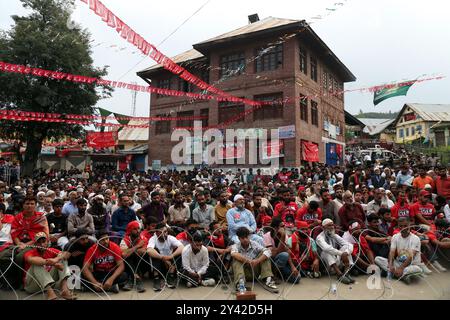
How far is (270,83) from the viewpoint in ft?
72.2

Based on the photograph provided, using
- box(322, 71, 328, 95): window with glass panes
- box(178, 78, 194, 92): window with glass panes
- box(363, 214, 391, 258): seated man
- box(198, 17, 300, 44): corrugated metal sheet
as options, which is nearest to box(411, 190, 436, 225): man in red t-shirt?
box(363, 214, 391, 258): seated man

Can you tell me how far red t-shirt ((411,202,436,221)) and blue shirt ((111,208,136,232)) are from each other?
683cm

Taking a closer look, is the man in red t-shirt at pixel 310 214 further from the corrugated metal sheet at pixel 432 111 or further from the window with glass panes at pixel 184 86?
the corrugated metal sheet at pixel 432 111

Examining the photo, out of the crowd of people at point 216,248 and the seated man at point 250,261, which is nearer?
the crowd of people at point 216,248

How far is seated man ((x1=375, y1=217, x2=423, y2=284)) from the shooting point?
5.86 m

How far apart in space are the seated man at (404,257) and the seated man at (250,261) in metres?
2.32

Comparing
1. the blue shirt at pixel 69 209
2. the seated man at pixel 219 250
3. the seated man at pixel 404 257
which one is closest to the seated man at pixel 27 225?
the blue shirt at pixel 69 209

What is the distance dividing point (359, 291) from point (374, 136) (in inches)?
2300

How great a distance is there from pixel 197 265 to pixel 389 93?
633 inches

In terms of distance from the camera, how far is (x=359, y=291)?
216 inches

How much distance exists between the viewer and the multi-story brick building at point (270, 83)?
21.3 metres

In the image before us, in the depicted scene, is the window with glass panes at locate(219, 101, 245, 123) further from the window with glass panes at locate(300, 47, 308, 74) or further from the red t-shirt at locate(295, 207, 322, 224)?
the red t-shirt at locate(295, 207, 322, 224)
